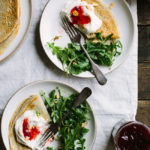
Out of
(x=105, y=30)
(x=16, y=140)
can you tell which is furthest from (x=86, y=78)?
(x=16, y=140)

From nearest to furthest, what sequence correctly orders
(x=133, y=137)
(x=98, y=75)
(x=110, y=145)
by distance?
(x=133, y=137)
(x=98, y=75)
(x=110, y=145)

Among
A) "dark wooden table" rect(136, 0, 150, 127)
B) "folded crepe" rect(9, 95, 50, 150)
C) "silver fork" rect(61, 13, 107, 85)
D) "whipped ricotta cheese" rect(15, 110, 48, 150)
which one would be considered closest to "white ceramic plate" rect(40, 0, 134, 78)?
"silver fork" rect(61, 13, 107, 85)

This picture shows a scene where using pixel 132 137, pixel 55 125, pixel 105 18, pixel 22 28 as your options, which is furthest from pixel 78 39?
pixel 132 137

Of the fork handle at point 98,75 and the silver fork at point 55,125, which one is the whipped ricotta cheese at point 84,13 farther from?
the silver fork at point 55,125

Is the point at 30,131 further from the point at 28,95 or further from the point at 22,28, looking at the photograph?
the point at 22,28

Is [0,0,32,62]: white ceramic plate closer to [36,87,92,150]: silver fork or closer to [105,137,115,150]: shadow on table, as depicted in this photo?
[36,87,92,150]: silver fork

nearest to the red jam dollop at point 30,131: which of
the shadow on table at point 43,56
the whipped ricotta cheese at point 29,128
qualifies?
the whipped ricotta cheese at point 29,128

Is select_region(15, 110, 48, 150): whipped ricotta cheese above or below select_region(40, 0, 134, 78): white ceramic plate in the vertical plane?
below
